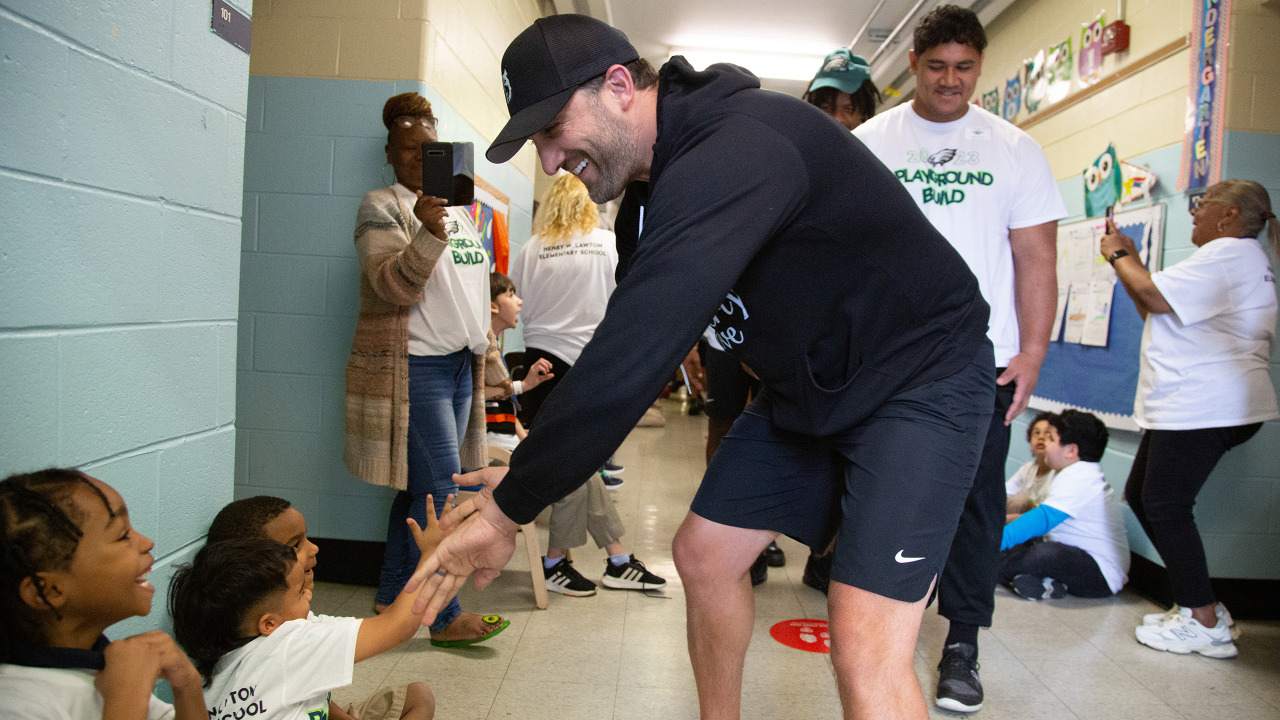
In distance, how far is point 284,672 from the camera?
1.27 m

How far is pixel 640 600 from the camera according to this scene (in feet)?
9.11

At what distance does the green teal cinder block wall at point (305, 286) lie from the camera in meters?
2.71

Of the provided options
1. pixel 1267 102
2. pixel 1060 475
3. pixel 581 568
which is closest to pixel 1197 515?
pixel 1060 475

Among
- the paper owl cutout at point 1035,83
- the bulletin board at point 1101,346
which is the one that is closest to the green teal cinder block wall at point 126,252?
the bulletin board at point 1101,346

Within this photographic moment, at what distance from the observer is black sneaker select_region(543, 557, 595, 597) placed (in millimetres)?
2809

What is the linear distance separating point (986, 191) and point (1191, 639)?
155cm

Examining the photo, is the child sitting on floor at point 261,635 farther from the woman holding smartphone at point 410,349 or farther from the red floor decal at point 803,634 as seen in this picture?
the red floor decal at point 803,634

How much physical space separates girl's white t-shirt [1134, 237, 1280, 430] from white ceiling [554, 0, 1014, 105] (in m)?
2.84

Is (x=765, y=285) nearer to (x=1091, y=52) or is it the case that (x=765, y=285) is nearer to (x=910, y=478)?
(x=910, y=478)

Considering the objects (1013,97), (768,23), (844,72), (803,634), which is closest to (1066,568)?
(803,634)

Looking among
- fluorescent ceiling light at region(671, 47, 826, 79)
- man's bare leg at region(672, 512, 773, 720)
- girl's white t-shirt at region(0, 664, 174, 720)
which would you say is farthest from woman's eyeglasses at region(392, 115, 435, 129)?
fluorescent ceiling light at region(671, 47, 826, 79)

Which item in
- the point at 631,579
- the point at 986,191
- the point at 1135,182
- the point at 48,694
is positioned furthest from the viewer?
the point at 1135,182

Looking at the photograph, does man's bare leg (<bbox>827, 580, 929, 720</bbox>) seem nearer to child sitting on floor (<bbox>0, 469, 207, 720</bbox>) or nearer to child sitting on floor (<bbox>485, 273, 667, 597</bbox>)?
child sitting on floor (<bbox>0, 469, 207, 720</bbox>)

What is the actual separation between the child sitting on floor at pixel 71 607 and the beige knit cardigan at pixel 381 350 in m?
1.20
